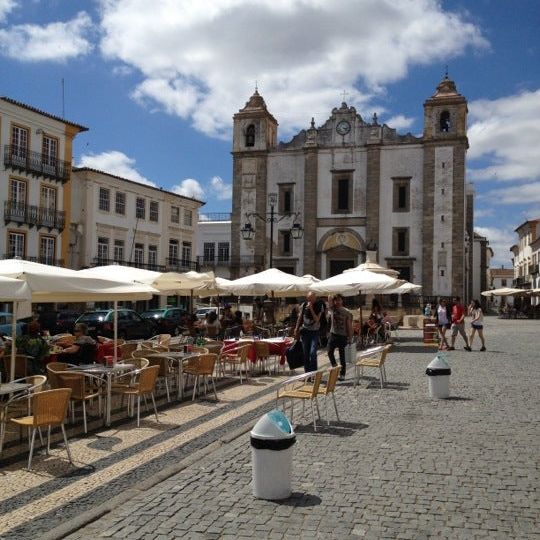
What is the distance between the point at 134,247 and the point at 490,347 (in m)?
27.1

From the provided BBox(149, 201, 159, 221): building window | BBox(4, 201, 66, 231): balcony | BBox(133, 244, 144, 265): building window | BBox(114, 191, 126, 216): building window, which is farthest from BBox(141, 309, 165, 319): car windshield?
BBox(149, 201, 159, 221): building window

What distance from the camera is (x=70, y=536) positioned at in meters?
4.41

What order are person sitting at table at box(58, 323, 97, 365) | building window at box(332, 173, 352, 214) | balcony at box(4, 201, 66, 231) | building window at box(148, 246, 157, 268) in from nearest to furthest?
person sitting at table at box(58, 323, 97, 365) → balcony at box(4, 201, 66, 231) → building window at box(148, 246, 157, 268) → building window at box(332, 173, 352, 214)

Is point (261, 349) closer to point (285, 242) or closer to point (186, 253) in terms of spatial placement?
point (186, 253)

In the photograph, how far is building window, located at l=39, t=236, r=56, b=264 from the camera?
3400 cm

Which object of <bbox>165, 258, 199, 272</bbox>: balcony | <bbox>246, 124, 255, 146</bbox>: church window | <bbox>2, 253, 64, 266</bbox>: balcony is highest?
<bbox>246, 124, 255, 146</bbox>: church window

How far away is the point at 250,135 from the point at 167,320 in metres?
26.3

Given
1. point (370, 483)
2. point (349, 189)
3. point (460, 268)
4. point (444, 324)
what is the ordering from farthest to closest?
point (349, 189) < point (460, 268) < point (444, 324) < point (370, 483)

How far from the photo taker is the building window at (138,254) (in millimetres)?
42031

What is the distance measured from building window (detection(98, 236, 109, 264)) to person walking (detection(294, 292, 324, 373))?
95.2ft

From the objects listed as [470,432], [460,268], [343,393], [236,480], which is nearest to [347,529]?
[236,480]

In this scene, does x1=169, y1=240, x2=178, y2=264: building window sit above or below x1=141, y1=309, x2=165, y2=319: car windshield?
above

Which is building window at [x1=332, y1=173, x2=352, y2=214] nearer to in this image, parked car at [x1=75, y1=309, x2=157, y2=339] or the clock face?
the clock face

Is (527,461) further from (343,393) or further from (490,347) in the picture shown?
(490,347)
